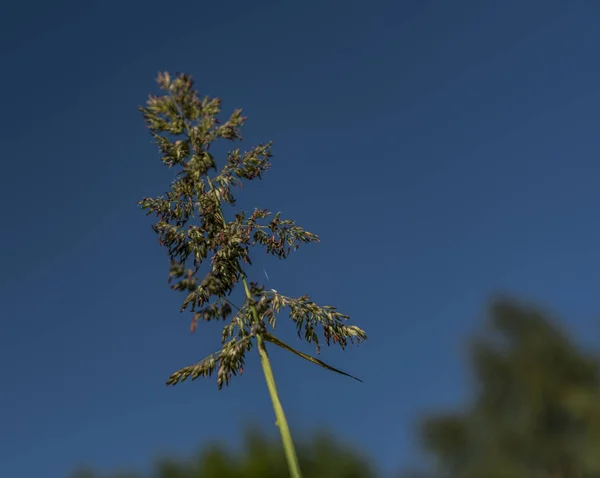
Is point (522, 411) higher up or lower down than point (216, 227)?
higher up

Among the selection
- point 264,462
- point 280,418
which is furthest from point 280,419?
point 264,462

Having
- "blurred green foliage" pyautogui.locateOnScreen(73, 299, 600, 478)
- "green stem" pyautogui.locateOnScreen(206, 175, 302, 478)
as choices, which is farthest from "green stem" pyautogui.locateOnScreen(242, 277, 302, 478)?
"blurred green foliage" pyautogui.locateOnScreen(73, 299, 600, 478)

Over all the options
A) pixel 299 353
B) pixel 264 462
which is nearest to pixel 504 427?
pixel 264 462

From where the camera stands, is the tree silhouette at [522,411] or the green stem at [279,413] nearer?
the green stem at [279,413]

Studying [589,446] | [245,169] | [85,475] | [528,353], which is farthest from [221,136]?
[85,475]

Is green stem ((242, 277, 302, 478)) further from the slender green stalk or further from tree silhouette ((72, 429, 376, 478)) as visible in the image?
tree silhouette ((72, 429, 376, 478))

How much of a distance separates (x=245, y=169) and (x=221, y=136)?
42 cm

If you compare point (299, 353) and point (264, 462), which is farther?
point (264, 462)

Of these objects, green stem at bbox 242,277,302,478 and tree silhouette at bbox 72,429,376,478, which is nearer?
green stem at bbox 242,277,302,478

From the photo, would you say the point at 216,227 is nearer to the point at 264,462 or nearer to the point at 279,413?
the point at 279,413

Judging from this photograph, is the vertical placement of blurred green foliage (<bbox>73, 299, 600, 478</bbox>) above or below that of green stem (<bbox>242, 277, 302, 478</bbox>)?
above

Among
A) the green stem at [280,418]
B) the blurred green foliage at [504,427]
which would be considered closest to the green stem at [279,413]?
the green stem at [280,418]

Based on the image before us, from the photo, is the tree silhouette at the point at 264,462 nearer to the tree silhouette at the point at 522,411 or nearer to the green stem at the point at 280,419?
the tree silhouette at the point at 522,411

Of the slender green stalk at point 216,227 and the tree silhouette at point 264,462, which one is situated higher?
the tree silhouette at point 264,462
